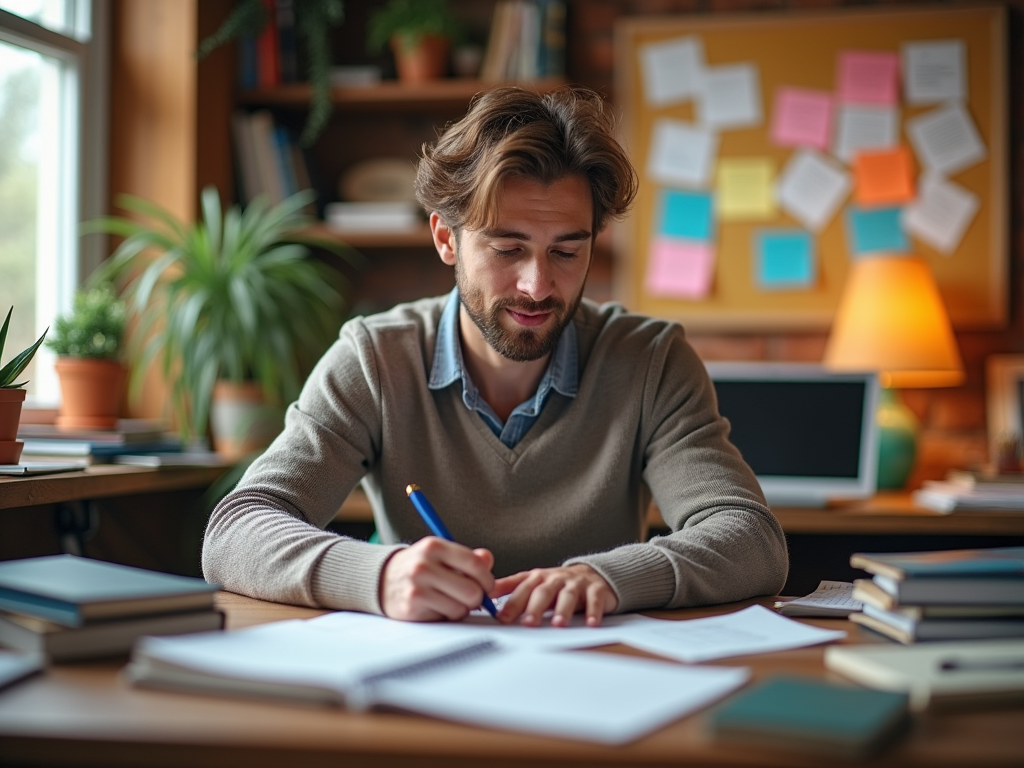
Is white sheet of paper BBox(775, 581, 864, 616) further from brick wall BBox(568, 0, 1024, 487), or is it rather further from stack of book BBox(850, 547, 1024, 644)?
brick wall BBox(568, 0, 1024, 487)

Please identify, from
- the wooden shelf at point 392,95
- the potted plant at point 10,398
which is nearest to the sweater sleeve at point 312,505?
the potted plant at point 10,398

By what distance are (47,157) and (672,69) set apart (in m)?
1.61

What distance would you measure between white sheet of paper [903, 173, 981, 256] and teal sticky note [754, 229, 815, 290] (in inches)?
10.2

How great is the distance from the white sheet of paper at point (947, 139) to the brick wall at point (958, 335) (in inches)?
4.3

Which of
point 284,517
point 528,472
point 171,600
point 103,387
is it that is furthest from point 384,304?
point 171,600

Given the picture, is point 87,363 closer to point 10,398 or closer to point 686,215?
point 10,398

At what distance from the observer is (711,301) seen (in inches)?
115

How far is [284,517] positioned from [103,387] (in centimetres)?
95

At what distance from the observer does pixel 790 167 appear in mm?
2893

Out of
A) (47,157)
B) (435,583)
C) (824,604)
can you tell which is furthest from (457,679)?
(47,157)

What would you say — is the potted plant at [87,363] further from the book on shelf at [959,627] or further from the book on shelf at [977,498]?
the book on shelf at [977,498]

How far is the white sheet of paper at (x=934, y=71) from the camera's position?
2797 millimetres

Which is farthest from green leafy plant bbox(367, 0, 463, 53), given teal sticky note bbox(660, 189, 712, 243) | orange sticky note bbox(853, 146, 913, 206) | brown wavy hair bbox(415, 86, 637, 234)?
brown wavy hair bbox(415, 86, 637, 234)

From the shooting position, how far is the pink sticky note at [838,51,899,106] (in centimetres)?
284
